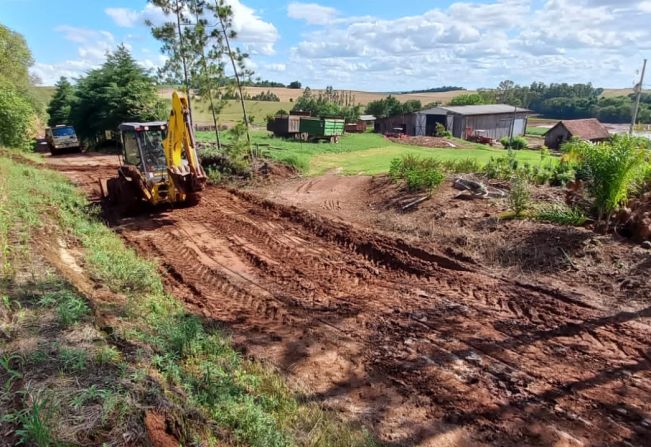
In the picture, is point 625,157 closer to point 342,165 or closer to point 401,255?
point 401,255

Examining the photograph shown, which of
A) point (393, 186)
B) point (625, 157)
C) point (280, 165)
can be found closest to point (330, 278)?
point (625, 157)

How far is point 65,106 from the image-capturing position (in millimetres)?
38281

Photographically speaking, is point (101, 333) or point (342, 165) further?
point (342, 165)

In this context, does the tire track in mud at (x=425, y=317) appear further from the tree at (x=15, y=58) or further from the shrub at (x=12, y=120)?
the tree at (x=15, y=58)

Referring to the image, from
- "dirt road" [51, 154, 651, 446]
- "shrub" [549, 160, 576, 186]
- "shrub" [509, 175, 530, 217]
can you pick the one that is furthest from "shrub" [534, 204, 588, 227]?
"dirt road" [51, 154, 651, 446]

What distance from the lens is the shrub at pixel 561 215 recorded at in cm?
915

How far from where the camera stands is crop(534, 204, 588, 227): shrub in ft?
30.0

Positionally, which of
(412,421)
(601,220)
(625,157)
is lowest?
(412,421)

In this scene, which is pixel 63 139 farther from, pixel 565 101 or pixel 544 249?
pixel 565 101

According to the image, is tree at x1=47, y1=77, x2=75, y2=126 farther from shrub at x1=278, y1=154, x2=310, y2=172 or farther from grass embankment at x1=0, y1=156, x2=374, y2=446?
grass embankment at x1=0, y1=156, x2=374, y2=446

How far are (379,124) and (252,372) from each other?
51737 mm

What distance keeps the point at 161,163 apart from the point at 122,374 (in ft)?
32.1

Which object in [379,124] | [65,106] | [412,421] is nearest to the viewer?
[412,421]

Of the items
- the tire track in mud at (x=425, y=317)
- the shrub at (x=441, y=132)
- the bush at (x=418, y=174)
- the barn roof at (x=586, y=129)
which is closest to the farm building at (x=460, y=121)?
the shrub at (x=441, y=132)
